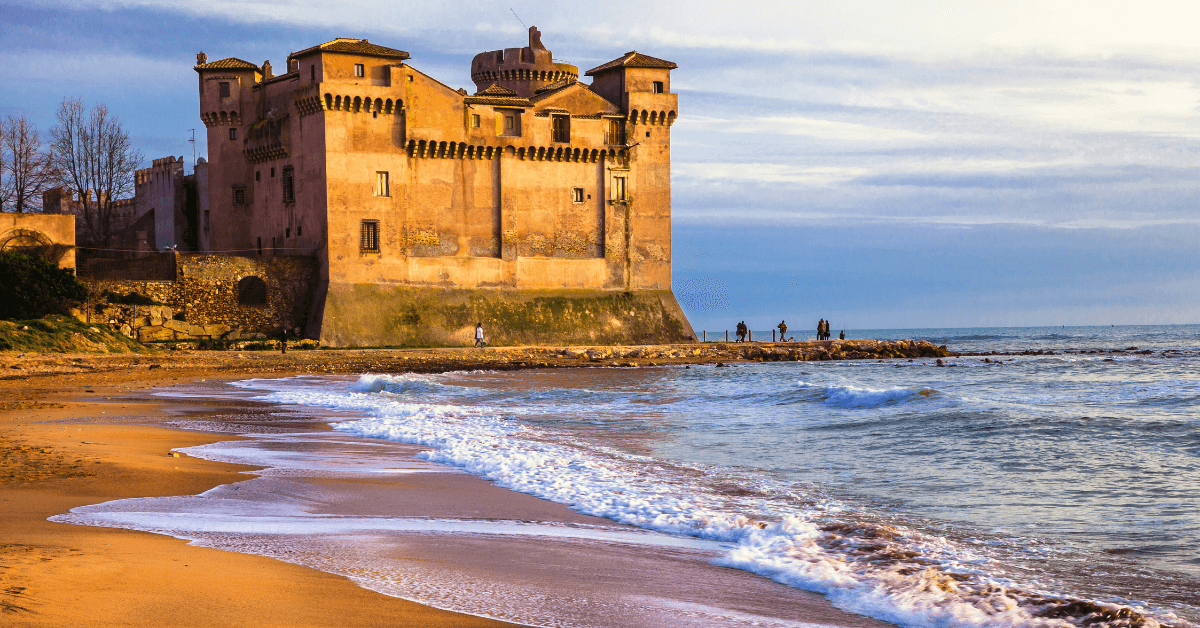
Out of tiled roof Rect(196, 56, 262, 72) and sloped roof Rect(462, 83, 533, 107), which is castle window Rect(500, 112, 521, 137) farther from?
tiled roof Rect(196, 56, 262, 72)

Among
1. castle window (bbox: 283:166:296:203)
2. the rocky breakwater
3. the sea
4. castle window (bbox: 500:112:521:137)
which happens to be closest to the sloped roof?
castle window (bbox: 500:112:521:137)

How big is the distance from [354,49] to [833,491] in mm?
32979

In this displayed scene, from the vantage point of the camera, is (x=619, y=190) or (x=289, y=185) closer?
(x=289, y=185)

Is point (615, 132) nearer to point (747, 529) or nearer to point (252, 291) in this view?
point (252, 291)

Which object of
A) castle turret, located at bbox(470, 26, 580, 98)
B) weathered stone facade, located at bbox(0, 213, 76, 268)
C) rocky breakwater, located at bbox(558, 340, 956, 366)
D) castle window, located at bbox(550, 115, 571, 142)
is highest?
castle turret, located at bbox(470, 26, 580, 98)

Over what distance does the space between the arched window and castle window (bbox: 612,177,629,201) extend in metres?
15.0

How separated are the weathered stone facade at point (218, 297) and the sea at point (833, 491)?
15.9 meters

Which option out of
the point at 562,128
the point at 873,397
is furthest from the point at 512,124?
the point at 873,397

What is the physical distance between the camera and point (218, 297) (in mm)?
36906

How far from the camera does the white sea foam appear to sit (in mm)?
5707

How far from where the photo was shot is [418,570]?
20.0 feet

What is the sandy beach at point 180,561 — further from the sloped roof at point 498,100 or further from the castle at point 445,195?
the sloped roof at point 498,100

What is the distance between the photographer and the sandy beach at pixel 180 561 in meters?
4.88

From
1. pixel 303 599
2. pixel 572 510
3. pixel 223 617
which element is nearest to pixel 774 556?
pixel 572 510
